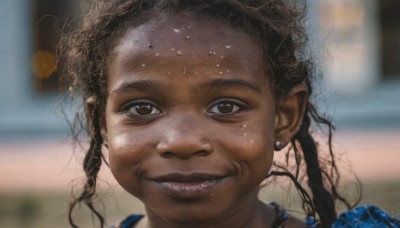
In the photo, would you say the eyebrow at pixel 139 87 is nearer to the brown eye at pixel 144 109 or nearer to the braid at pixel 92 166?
the brown eye at pixel 144 109

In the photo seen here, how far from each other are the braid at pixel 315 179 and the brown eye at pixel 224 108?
1.75 ft

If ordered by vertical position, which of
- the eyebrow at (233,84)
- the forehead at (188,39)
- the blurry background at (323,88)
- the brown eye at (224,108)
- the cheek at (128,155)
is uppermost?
the forehead at (188,39)

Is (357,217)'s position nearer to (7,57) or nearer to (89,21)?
(89,21)

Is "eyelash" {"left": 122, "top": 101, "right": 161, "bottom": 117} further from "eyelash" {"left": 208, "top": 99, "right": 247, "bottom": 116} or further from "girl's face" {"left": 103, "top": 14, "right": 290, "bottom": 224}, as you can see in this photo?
"eyelash" {"left": 208, "top": 99, "right": 247, "bottom": 116}

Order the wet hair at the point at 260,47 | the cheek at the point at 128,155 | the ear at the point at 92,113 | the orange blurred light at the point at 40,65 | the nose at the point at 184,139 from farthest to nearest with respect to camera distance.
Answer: the orange blurred light at the point at 40,65
the ear at the point at 92,113
the wet hair at the point at 260,47
the cheek at the point at 128,155
the nose at the point at 184,139

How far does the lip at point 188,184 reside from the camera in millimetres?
2223

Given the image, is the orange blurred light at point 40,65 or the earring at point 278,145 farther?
the orange blurred light at point 40,65

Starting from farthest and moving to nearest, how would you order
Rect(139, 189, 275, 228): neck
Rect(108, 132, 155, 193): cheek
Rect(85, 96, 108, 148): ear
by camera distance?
Rect(85, 96, 108, 148): ear < Rect(139, 189, 275, 228): neck < Rect(108, 132, 155, 193): cheek

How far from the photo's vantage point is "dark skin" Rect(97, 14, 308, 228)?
223 cm

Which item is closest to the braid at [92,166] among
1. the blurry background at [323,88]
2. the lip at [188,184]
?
the lip at [188,184]

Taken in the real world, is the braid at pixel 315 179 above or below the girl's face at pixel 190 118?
below

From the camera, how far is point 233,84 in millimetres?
2314

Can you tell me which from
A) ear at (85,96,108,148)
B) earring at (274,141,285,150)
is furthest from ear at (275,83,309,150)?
ear at (85,96,108,148)

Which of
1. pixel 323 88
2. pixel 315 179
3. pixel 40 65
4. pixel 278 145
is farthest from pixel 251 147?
pixel 40 65
